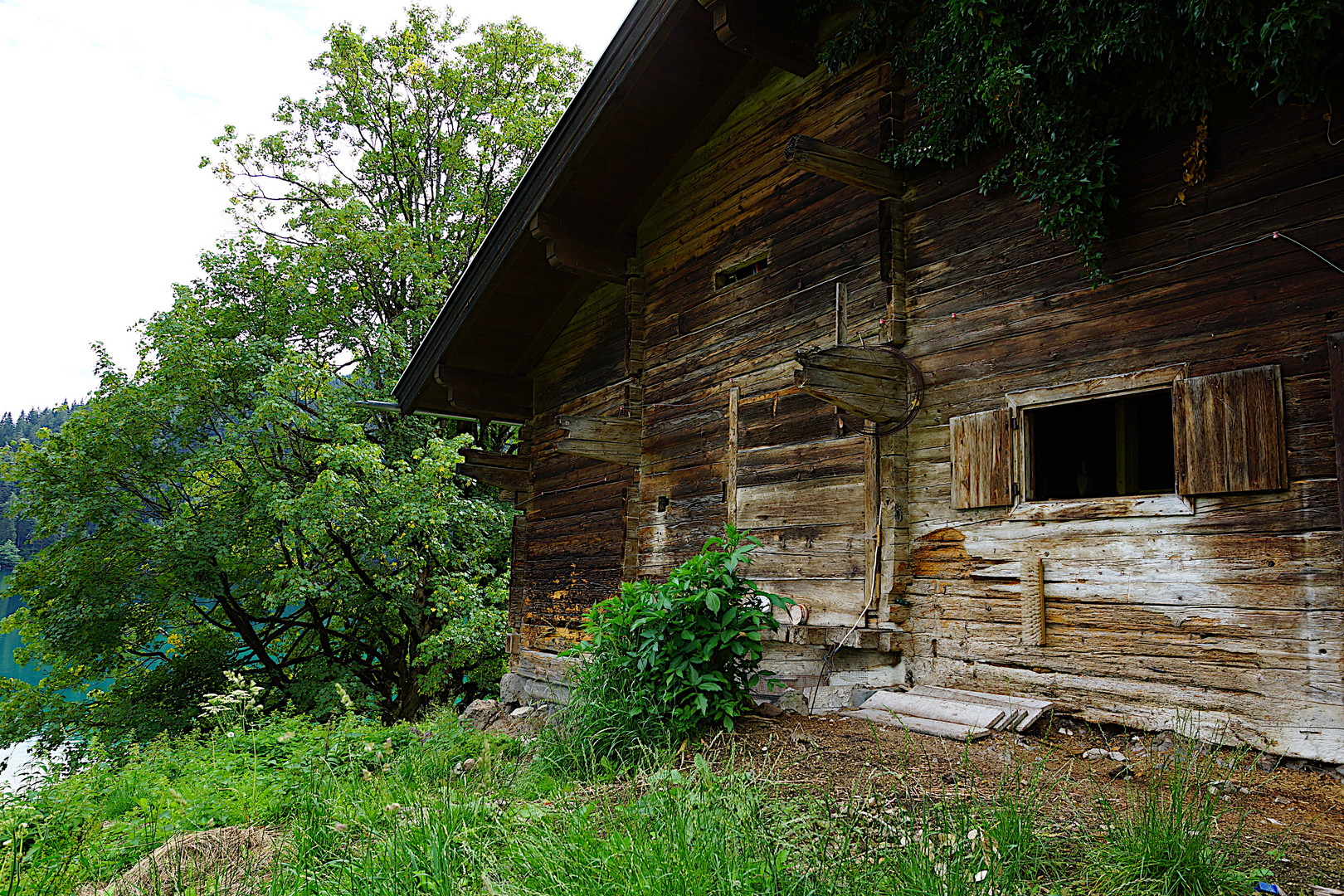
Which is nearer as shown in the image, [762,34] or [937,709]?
[937,709]

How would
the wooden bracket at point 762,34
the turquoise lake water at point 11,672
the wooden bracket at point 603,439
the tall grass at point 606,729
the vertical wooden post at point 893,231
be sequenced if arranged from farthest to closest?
the turquoise lake water at point 11,672, the wooden bracket at point 603,439, the wooden bracket at point 762,34, the vertical wooden post at point 893,231, the tall grass at point 606,729

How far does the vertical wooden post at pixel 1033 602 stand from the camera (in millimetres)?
5000

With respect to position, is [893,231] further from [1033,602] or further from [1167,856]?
[1167,856]

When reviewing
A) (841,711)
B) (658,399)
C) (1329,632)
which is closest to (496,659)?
(658,399)

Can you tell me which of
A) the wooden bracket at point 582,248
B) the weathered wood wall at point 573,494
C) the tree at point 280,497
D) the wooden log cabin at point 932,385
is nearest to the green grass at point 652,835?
the wooden log cabin at point 932,385

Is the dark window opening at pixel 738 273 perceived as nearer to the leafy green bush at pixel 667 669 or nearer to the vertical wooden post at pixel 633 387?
the vertical wooden post at pixel 633 387

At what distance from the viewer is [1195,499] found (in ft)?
14.4

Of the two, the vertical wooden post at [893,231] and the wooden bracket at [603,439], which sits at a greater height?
the vertical wooden post at [893,231]

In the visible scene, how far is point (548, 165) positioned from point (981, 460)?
4939 mm

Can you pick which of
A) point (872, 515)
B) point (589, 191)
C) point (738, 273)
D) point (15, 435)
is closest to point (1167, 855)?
point (872, 515)

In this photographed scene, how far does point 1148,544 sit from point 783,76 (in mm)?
4975

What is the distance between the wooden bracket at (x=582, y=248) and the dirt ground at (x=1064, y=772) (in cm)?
517

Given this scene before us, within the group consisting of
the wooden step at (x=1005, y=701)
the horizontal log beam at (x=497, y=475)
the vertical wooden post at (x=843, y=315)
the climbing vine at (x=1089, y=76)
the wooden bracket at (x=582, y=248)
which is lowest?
the wooden step at (x=1005, y=701)

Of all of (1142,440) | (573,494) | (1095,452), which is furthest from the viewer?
(573,494)
